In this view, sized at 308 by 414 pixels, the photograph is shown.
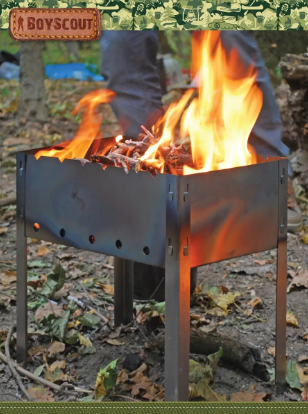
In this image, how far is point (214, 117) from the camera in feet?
9.05

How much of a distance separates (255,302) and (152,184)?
57.4 inches

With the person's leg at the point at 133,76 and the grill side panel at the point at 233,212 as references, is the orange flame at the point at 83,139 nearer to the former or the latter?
the grill side panel at the point at 233,212

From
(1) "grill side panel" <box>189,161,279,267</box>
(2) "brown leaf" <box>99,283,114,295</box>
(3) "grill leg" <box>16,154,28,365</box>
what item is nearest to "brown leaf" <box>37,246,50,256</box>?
(2) "brown leaf" <box>99,283,114,295</box>

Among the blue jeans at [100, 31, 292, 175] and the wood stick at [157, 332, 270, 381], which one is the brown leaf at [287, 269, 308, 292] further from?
the blue jeans at [100, 31, 292, 175]

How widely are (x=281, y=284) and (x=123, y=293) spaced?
84 cm

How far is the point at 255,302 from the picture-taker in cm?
358

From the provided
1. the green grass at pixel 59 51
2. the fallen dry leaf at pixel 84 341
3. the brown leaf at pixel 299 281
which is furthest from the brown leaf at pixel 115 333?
the green grass at pixel 59 51

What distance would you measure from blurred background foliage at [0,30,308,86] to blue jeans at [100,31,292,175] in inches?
97.6

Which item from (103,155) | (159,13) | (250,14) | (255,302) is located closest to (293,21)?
(250,14)

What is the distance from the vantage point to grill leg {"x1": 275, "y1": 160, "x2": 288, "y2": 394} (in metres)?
2.61

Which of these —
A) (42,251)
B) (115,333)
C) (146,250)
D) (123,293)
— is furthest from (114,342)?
(42,251)

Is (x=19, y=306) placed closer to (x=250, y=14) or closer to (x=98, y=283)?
(x=98, y=283)

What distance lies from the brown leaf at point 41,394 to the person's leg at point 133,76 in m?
2.38

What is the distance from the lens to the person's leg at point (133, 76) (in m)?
4.80
